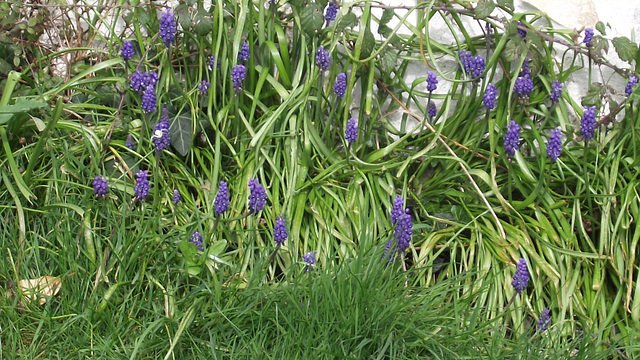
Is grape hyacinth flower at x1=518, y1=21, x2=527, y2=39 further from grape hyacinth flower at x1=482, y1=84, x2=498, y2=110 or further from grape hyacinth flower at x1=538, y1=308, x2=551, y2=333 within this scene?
grape hyacinth flower at x1=538, y1=308, x2=551, y2=333

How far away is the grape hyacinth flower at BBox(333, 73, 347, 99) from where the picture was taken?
2.83m

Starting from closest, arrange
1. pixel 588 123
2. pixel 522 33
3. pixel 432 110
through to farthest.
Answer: pixel 588 123, pixel 522 33, pixel 432 110

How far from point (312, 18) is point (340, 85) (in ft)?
1.07

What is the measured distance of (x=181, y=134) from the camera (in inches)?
114

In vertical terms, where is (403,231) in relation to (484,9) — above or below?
below

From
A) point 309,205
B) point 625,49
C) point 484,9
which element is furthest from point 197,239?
point 625,49

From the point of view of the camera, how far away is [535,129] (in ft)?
9.55

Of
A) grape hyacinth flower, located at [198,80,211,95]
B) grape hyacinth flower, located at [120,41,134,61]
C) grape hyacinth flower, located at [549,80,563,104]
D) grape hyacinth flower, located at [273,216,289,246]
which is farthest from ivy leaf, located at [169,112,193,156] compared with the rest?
grape hyacinth flower, located at [549,80,563,104]

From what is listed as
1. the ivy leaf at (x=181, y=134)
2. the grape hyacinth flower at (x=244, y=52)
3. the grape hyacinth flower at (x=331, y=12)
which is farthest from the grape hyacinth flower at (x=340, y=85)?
the ivy leaf at (x=181, y=134)

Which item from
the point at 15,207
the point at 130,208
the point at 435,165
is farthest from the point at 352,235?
the point at 15,207

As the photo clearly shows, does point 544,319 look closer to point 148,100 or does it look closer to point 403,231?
point 403,231

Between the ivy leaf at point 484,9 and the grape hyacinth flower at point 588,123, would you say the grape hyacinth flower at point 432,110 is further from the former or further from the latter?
the grape hyacinth flower at point 588,123

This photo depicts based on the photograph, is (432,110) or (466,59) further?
(432,110)

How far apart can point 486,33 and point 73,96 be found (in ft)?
6.44
